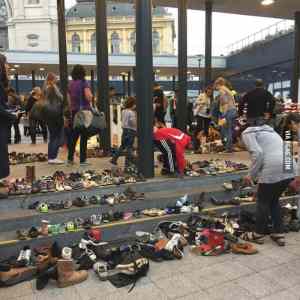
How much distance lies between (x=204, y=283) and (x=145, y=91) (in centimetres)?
323

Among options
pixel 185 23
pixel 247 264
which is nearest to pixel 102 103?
pixel 185 23

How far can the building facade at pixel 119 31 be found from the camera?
78.5m

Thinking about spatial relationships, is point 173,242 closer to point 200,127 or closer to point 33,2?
point 200,127

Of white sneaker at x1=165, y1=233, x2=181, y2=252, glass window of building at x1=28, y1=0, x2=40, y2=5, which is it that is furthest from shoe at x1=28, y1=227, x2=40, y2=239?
glass window of building at x1=28, y1=0, x2=40, y2=5

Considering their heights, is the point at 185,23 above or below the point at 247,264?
above

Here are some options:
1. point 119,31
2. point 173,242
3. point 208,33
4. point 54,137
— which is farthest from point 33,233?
point 119,31

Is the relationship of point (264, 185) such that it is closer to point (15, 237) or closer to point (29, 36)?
point (15, 237)

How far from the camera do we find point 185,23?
8.66 meters

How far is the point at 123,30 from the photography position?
79.1m

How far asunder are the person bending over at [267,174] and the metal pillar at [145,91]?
1.88 meters

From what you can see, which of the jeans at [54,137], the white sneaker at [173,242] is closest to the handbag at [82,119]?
the jeans at [54,137]

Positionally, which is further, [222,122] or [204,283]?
[222,122]

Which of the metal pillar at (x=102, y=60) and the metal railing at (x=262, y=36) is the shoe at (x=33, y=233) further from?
the metal railing at (x=262, y=36)

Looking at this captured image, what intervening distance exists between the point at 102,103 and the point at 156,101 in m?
1.39
